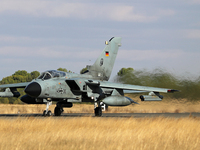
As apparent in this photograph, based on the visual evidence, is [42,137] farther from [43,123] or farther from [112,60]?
[112,60]

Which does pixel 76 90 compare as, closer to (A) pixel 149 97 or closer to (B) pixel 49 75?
(B) pixel 49 75

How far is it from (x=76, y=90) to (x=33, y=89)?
11.7 feet

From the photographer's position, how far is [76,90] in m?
21.2

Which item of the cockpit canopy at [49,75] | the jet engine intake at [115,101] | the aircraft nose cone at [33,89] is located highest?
the cockpit canopy at [49,75]

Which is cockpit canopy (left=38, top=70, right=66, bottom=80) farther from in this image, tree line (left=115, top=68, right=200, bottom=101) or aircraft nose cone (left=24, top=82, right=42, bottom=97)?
tree line (left=115, top=68, right=200, bottom=101)

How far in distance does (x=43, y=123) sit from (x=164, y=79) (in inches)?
706

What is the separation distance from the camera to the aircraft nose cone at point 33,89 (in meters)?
18.4

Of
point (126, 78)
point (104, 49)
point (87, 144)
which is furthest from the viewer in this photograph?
point (126, 78)

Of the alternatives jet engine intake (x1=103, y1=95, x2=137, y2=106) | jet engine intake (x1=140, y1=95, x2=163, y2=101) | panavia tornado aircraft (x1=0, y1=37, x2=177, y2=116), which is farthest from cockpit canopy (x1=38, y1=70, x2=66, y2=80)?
jet engine intake (x1=140, y1=95, x2=163, y2=101)

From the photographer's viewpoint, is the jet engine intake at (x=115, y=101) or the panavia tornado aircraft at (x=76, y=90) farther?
the jet engine intake at (x=115, y=101)

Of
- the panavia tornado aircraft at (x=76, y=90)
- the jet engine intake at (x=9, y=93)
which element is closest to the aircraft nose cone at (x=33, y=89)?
the panavia tornado aircraft at (x=76, y=90)

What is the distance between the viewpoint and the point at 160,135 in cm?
1085

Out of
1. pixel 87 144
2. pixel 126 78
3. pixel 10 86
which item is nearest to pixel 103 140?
pixel 87 144

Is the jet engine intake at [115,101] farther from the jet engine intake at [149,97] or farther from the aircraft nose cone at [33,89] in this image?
the aircraft nose cone at [33,89]
